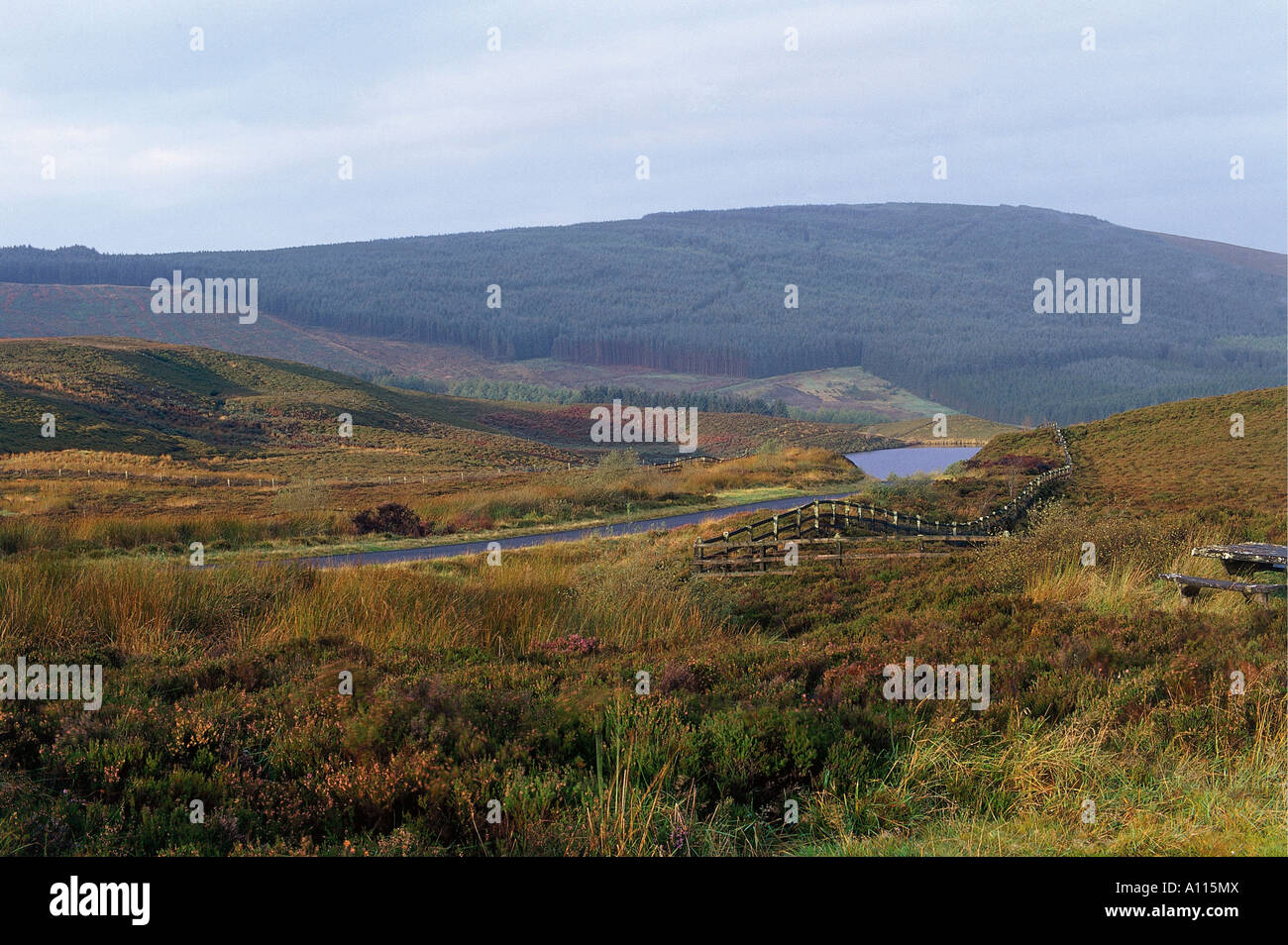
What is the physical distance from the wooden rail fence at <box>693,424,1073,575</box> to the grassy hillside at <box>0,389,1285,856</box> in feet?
22.9

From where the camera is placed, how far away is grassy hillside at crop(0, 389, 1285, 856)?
523 centimetres

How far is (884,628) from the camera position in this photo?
10664 mm

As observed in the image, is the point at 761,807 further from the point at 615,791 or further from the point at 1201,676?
the point at 1201,676

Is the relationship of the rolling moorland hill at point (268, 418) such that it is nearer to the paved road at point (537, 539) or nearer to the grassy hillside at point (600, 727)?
the paved road at point (537, 539)

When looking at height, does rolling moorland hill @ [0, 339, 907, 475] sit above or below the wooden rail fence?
above

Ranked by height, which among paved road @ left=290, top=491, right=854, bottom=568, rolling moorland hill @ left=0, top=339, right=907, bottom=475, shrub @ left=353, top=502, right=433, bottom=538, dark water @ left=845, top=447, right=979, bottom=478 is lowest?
paved road @ left=290, top=491, right=854, bottom=568

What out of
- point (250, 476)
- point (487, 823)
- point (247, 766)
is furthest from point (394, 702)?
point (250, 476)

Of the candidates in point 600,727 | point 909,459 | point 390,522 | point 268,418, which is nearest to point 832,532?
point 390,522

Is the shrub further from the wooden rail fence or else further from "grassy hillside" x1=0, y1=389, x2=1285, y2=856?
"grassy hillside" x1=0, y1=389, x2=1285, y2=856

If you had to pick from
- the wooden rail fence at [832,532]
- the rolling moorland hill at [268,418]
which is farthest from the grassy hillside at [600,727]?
the rolling moorland hill at [268,418]

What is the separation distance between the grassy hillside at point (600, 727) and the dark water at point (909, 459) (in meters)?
74.0

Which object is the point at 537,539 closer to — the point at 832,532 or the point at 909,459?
the point at 832,532

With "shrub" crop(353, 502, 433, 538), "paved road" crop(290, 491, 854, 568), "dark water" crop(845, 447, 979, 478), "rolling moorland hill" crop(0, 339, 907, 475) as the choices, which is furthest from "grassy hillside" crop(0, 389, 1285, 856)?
"dark water" crop(845, 447, 979, 478)

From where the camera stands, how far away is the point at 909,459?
112 meters
